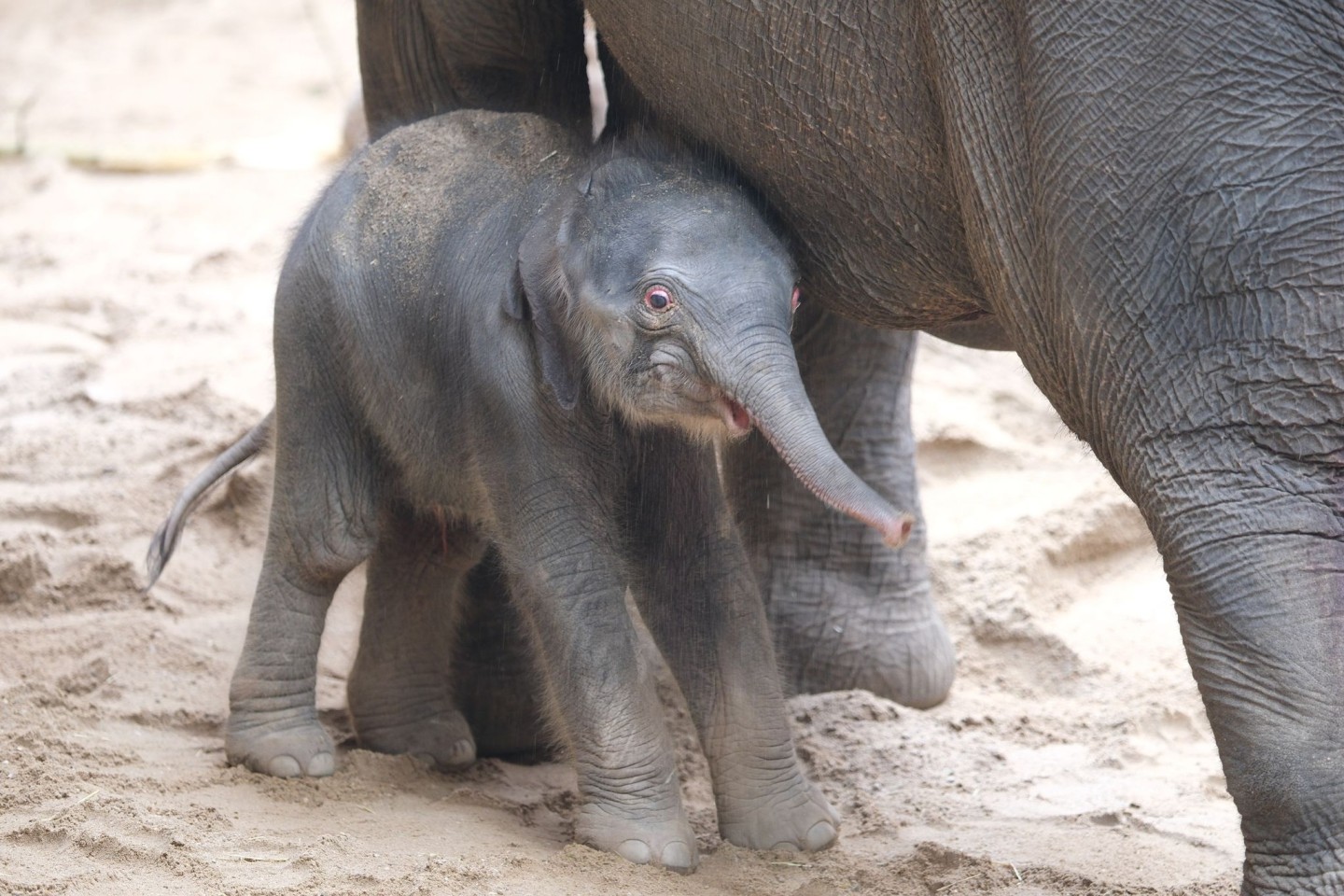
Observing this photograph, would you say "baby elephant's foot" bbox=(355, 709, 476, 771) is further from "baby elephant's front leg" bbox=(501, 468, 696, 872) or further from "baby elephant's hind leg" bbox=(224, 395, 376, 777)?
"baby elephant's front leg" bbox=(501, 468, 696, 872)

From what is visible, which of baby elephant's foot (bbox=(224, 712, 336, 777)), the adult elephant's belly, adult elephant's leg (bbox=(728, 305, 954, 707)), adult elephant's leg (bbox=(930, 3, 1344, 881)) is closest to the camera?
adult elephant's leg (bbox=(930, 3, 1344, 881))

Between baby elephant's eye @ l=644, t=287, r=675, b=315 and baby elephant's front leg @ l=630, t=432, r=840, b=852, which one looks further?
baby elephant's front leg @ l=630, t=432, r=840, b=852

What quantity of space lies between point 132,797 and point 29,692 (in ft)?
2.17

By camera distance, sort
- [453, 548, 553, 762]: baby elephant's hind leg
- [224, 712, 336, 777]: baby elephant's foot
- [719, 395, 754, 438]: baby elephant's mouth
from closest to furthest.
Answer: [719, 395, 754, 438]: baby elephant's mouth < [224, 712, 336, 777]: baby elephant's foot < [453, 548, 553, 762]: baby elephant's hind leg

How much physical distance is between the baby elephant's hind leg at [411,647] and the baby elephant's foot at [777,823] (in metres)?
0.76

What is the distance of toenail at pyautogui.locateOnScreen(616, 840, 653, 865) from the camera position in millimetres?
3559

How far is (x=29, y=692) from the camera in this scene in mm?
4238

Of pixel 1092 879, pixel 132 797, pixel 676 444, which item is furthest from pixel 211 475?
pixel 1092 879

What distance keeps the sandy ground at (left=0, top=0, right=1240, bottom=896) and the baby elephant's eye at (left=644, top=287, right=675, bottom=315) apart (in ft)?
3.36

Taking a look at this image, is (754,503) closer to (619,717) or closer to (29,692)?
(619,717)

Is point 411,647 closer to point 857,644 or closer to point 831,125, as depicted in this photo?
point 857,644

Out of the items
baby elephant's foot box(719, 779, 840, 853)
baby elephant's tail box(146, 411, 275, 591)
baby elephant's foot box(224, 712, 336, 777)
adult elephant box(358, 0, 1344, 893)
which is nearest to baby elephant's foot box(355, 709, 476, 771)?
baby elephant's foot box(224, 712, 336, 777)

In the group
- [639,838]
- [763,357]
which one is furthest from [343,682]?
[763,357]

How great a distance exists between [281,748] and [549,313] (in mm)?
1136
